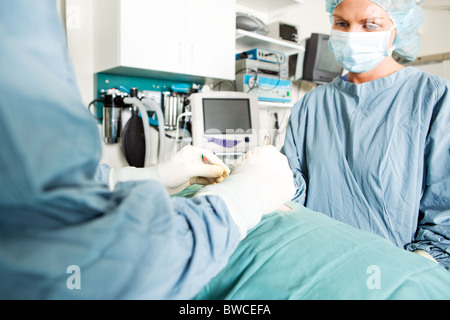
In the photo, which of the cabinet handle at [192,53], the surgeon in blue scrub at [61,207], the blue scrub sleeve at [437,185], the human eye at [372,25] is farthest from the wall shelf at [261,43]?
the surgeon in blue scrub at [61,207]

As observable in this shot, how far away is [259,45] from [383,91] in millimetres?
1538

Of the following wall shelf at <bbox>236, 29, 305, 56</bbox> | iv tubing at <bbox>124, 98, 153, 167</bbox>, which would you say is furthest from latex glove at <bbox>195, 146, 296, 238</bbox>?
wall shelf at <bbox>236, 29, 305, 56</bbox>

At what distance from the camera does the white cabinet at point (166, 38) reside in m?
1.63

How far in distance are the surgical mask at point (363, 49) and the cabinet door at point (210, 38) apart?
0.91m

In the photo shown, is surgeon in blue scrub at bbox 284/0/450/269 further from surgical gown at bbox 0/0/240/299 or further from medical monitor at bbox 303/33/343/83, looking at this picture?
medical monitor at bbox 303/33/343/83

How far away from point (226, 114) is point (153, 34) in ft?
2.08

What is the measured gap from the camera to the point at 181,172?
85 cm

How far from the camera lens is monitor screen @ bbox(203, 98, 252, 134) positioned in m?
1.96

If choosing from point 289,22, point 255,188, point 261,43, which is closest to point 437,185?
point 255,188

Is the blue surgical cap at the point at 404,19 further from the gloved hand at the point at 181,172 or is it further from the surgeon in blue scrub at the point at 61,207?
the surgeon in blue scrub at the point at 61,207

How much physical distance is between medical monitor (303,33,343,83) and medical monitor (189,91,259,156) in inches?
30.3

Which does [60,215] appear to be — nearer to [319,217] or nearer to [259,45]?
[319,217]

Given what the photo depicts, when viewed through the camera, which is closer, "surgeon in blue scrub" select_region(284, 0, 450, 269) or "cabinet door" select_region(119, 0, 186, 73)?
"surgeon in blue scrub" select_region(284, 0, 450, 269)

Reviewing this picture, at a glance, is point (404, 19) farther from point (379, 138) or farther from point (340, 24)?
point (379, 138)
